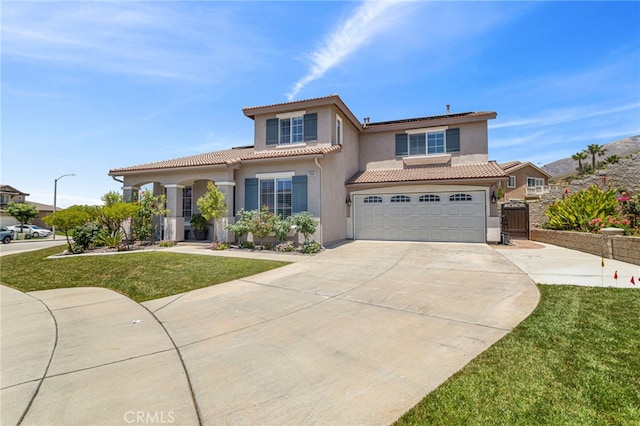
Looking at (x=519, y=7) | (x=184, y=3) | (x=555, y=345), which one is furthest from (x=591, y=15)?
(x=184, y=3)

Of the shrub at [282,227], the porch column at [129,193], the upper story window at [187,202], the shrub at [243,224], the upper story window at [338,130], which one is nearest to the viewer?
the shrub at [282,227]

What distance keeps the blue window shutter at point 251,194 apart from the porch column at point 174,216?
13.2 feet

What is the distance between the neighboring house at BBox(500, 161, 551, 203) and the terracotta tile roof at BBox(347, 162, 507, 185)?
1852 cm

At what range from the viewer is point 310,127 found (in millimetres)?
14359

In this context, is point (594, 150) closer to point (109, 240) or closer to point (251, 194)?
point (251, 194)

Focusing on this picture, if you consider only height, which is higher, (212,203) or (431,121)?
(431,121)

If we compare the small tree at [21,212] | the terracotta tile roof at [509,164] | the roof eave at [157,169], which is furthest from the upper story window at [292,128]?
the small tree at [21,212]

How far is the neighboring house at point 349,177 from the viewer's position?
44.4 feet

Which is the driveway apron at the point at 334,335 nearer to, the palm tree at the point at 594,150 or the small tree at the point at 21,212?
the small tree at the point at 21,212

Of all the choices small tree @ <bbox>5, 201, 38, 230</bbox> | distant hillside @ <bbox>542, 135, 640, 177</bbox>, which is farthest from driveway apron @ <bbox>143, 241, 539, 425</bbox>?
distant hillside @ <bbox>542, 135, 640, 177</bbox>

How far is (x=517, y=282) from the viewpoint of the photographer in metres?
6.88

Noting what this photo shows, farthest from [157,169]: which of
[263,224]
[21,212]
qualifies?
[21,212]

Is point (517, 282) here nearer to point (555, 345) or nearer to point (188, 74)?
point (555, 345)

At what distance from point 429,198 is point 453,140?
4.00 metres
